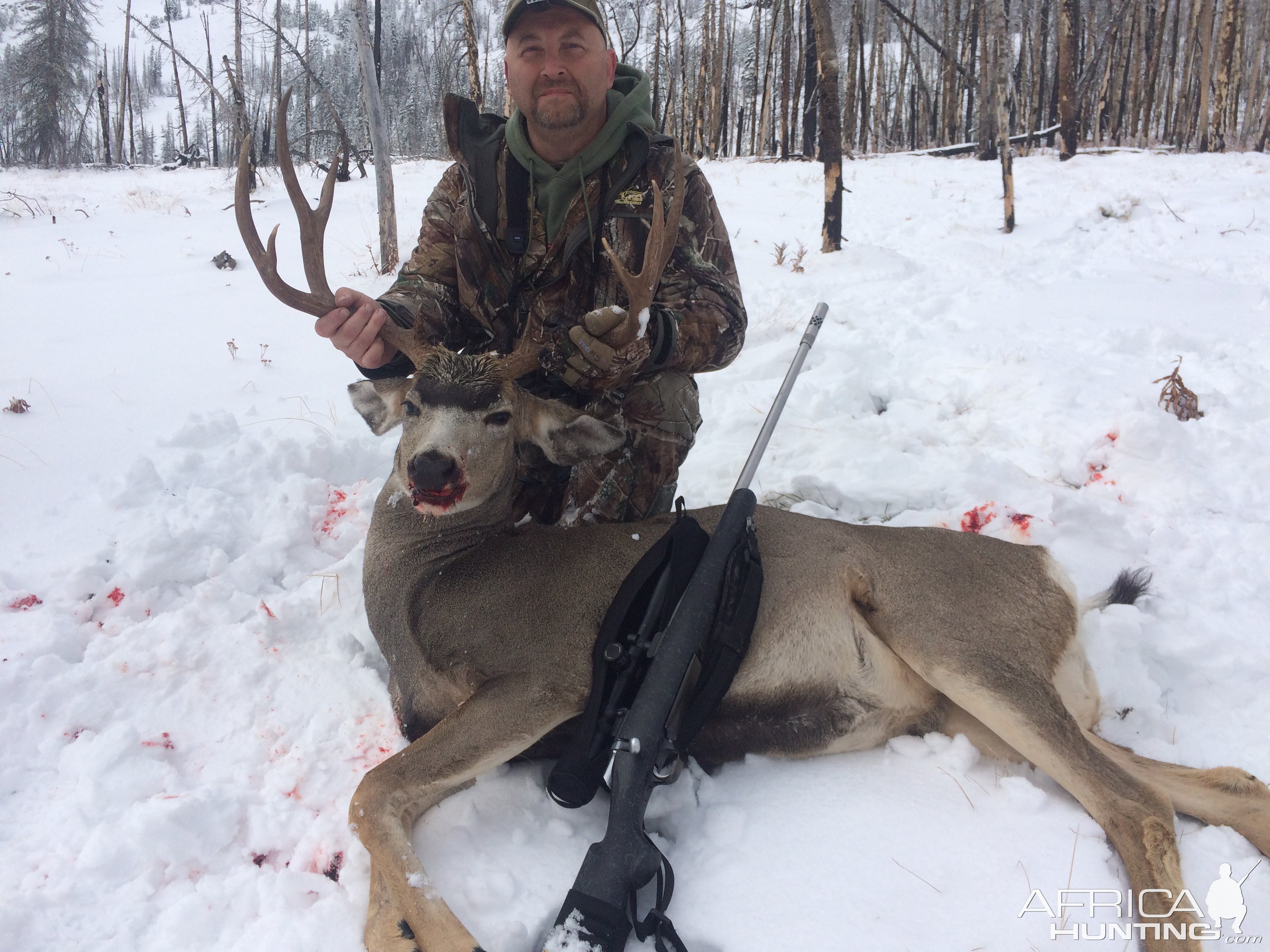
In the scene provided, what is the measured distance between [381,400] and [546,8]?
77.2 inches

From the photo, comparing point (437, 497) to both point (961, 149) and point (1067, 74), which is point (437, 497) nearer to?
point (1067, 74)

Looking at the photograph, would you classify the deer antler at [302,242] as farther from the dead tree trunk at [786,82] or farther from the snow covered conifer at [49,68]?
the snow covered conifer at [49,68]

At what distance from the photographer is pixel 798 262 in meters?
9.09

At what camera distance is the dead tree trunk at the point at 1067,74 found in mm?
15281

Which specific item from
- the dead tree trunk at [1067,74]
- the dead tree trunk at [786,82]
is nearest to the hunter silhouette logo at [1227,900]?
the dead tree trunk at [1067,74]

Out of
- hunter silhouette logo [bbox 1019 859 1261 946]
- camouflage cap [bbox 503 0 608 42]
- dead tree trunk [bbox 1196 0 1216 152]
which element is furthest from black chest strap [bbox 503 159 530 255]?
dead tree trunk [bbox 1196 0 1216 152]

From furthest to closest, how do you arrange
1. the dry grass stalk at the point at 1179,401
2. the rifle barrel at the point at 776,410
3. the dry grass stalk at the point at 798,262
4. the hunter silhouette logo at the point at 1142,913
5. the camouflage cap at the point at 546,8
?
1. the dry grass stalk at the point at 798,262
2. the dry grass stalk at the point at 1179,401
3. the camouflage cap at the point at 546,8
4. the rifle barrel at the point at 776,410
5. the hunter silhouette logo at the point at 1142,913

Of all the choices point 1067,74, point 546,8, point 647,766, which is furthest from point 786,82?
point 647,766

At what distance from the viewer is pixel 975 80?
1145 inches

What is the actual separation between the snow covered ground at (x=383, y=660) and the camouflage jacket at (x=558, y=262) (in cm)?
115

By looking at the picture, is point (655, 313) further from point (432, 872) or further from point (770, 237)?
point (770, 237)

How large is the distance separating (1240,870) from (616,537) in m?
2.24

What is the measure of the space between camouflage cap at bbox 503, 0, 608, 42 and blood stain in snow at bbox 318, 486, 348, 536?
2.43 metres

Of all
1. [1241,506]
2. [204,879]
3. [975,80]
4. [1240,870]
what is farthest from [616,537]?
[975,80]
